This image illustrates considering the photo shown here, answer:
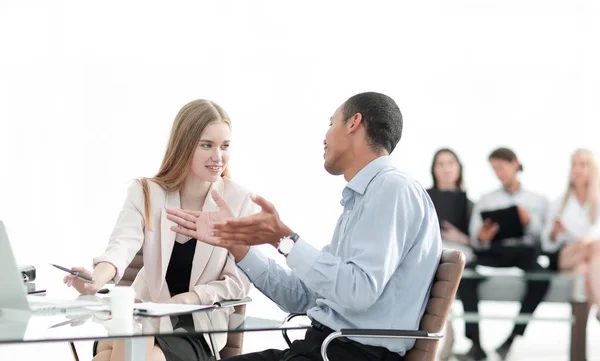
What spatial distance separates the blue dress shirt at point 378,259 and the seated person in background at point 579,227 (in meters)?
3.58

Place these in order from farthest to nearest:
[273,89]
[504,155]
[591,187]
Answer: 1. [273,89]
2. [504,155]
3. [591,187]

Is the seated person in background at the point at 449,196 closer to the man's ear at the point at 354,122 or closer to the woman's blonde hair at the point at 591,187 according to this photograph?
the woman's blonde hair at the point at 591,187

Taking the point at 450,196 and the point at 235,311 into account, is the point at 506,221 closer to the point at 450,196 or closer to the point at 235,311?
the point at 450,196

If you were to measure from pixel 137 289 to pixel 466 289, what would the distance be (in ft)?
10.3

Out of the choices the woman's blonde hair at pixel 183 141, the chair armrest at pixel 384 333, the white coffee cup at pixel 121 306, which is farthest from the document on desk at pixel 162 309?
the woman's blonde hair at pixel 183 141

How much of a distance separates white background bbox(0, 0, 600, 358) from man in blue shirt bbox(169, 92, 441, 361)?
392 cm

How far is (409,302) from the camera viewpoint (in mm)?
2092

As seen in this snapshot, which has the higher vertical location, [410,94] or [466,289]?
[410,94]

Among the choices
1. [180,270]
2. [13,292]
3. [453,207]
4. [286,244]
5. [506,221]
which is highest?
[286,244]

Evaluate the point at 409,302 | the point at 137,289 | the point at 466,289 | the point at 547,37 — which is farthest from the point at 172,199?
the point at 547,37

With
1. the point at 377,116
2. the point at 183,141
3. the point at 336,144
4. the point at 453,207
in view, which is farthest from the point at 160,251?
the point at 453,207

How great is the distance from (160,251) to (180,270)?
0.10 metres

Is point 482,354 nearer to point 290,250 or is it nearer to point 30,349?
point 30,349

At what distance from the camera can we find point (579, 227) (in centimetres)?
553
